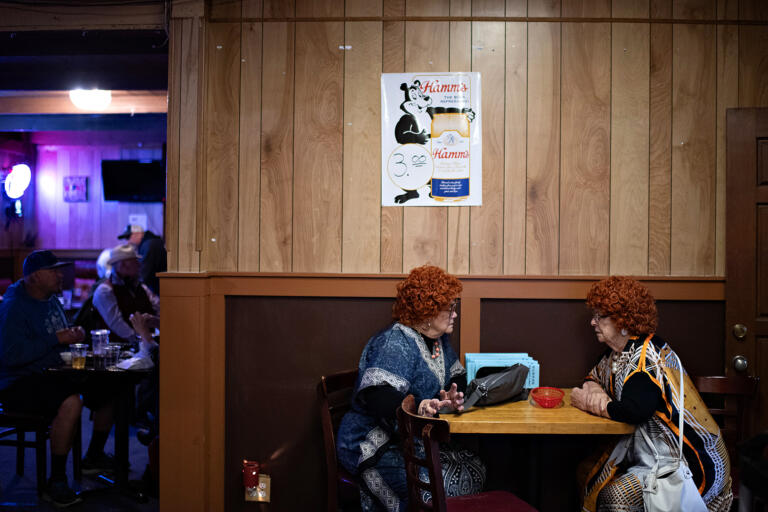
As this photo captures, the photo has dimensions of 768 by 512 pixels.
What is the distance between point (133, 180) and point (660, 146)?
6.63m

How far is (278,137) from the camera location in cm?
302

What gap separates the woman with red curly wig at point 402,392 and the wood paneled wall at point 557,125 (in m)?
0.48

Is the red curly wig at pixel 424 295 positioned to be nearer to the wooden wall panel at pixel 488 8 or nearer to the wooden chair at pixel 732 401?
the wooden chair at pixel 732 401

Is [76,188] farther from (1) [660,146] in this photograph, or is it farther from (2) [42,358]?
(1) [660,146]

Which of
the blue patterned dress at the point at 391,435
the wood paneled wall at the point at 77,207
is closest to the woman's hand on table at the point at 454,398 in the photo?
the blue patterned dress at the point at 391,435

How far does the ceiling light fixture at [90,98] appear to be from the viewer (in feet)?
18.8

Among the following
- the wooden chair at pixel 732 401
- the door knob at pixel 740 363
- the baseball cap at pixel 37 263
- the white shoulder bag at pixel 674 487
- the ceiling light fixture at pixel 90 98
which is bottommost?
the white shoulder bag at pixel 674 487

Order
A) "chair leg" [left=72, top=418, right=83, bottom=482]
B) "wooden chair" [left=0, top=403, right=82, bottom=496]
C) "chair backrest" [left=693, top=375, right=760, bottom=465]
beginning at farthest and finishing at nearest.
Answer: "chair leg" [left=72, top=418, right=83, bottom=482] < "wooden chair" [left=0, top=403, right=82, bottom=496] < "chair backrest" [left=693, top=375, right=760, bottom=465]

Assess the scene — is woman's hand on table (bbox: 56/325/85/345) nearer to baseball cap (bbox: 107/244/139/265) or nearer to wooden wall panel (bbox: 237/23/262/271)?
baseball cap (bbox: 107/244/139/265)

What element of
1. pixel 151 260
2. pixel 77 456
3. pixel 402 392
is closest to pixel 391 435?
pixel 402 392

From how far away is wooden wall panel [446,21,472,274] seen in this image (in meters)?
2.98

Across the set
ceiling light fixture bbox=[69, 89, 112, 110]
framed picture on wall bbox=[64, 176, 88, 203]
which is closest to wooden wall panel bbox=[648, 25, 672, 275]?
ceiling light fixture bbox=[69, 89, 112, 110]

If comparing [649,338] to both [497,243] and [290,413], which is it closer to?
[497,243]

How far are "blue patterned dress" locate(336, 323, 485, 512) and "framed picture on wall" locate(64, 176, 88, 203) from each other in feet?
22.0
